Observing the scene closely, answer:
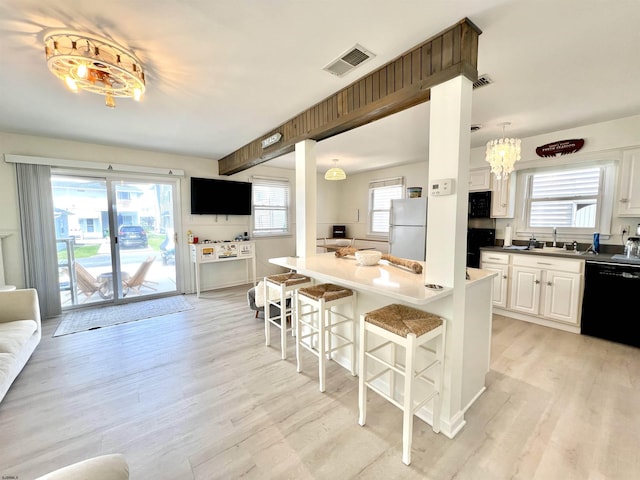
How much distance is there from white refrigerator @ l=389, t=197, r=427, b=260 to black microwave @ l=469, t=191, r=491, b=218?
827 mm

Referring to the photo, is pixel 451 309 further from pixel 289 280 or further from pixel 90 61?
pixel 90 61

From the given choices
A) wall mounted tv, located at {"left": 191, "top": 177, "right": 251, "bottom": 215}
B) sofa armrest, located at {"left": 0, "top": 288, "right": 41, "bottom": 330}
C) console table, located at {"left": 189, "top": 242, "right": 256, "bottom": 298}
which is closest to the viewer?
sofa armrest, located at {"left": 0, "top": 288, "right": 41, "bottom": 330}

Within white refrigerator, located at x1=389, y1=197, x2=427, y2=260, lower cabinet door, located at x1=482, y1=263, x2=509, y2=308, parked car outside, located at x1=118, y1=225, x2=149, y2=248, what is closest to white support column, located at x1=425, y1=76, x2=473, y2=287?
white refrigerator, located at x1=389, y1=197, x2=427, y2=260

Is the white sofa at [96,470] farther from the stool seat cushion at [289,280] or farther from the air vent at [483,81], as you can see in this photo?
the air vent at [483,81]

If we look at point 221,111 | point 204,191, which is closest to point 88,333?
point 204,191

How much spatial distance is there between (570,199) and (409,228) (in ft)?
6.94

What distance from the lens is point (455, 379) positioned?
5.57ft

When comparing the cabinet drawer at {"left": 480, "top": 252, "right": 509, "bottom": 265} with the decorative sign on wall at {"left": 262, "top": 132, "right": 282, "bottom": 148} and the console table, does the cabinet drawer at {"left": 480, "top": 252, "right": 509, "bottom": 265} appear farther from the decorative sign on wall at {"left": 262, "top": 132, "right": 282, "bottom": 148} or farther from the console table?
the console table

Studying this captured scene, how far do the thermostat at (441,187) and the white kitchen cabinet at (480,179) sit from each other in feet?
10.1

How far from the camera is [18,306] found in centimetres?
256

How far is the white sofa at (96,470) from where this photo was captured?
808 mm

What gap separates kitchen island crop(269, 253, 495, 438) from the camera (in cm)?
166

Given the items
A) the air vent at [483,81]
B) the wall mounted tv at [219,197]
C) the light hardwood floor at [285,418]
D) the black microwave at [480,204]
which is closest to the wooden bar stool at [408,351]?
the light hardwood floor at [285,418]

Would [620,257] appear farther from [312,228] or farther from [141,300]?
[141,300]
